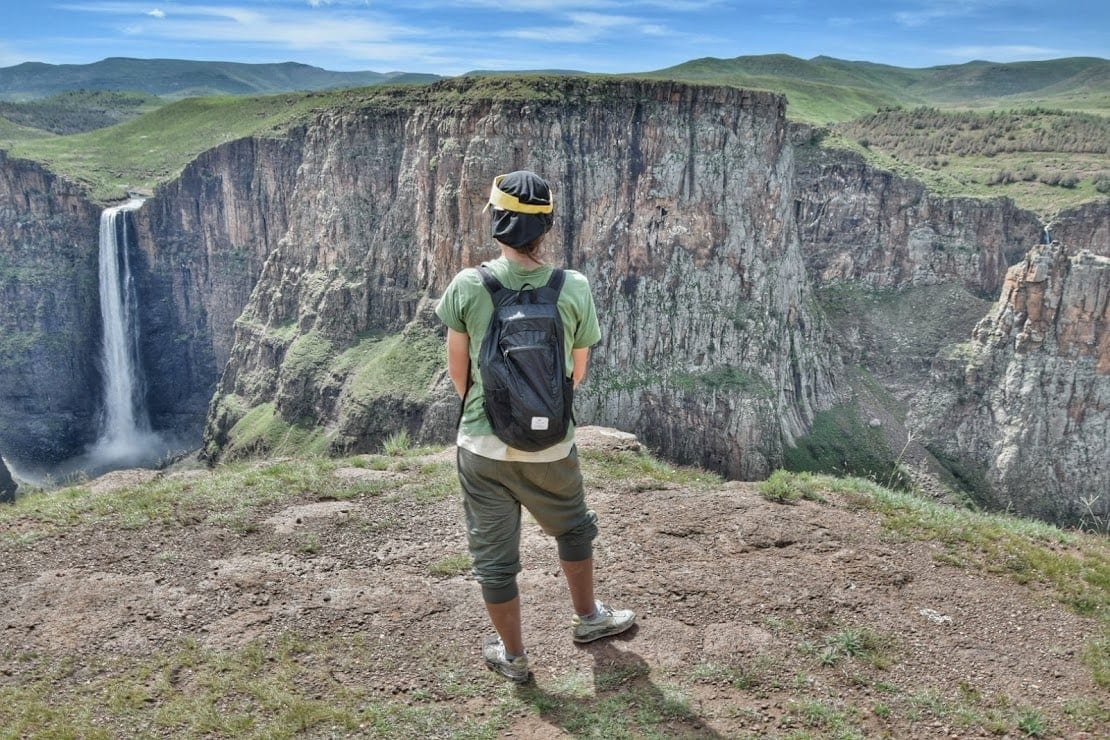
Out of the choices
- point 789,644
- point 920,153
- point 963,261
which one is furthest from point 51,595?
point 920,153

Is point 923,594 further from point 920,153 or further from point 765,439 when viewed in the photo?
point 920,153

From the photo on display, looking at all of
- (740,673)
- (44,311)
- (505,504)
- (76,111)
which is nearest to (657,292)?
(740,673)

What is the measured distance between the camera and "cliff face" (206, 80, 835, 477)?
4028 centimetres

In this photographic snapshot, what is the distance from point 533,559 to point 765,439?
37045mm

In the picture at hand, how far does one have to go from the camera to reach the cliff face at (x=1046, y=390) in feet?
126

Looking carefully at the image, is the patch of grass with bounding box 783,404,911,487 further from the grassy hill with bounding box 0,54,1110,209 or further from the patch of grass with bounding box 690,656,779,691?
the patch of grass with bounding box 690,656,779,691

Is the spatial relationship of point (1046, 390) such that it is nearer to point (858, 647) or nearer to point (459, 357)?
point (858, 647)

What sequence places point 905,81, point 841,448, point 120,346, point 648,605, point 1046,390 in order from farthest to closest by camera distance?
point 905,81 < point 120,346 < point 841,448 < point 1046,390 < point 648,605

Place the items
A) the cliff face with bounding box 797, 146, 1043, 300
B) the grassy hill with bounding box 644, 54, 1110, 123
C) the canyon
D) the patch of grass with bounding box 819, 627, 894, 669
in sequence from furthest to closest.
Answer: the grassy hill with bounding box 644, 54, 1110, 123
the cliff face with bounding box 797, 146, 1043, 300
the canyon
the patch of grass with bounding box 819, 627, 894, 669

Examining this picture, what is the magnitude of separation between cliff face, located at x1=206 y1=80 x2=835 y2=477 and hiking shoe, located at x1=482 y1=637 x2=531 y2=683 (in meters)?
33.7

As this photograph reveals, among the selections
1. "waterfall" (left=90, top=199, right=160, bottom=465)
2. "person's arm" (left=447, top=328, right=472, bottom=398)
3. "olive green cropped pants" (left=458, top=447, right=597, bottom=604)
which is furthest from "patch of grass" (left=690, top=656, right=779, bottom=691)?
"waterfall" (left=90, top=199, right=160, bottom=465)

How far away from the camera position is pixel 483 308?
420cm

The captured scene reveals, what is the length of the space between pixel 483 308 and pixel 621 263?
3810 cm

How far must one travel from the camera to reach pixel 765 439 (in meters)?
41.5
